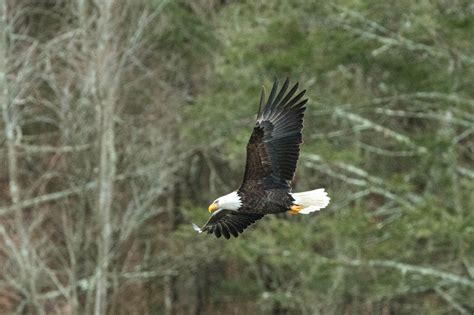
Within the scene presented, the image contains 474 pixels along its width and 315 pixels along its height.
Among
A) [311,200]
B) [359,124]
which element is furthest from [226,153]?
[311,200]

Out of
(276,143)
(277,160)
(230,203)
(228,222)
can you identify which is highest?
(276,143)

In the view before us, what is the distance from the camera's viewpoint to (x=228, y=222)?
11.8 meters

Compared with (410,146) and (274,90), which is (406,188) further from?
(274,90)

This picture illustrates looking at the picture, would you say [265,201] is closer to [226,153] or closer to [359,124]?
[359,124]

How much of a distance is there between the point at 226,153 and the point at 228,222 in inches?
358

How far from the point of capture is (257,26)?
19.9 m

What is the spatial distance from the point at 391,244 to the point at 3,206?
7.46m

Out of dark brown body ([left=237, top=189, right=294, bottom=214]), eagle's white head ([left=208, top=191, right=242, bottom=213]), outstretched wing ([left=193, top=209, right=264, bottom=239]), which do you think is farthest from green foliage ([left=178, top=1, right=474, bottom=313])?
eagle's white head ([left=208, top=191, right=242, bottom=213])

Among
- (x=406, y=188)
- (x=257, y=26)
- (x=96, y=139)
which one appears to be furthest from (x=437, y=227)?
(x=96, y=139)

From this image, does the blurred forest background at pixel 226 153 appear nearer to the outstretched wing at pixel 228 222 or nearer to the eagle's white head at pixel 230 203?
the outstretched wing at pixel 228 222

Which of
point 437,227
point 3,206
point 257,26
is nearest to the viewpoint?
point 437,227

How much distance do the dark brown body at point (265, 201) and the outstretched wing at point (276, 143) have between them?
122mm

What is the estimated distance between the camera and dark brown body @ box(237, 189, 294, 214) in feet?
36.6

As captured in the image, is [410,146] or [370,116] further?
Result: [370,116]
